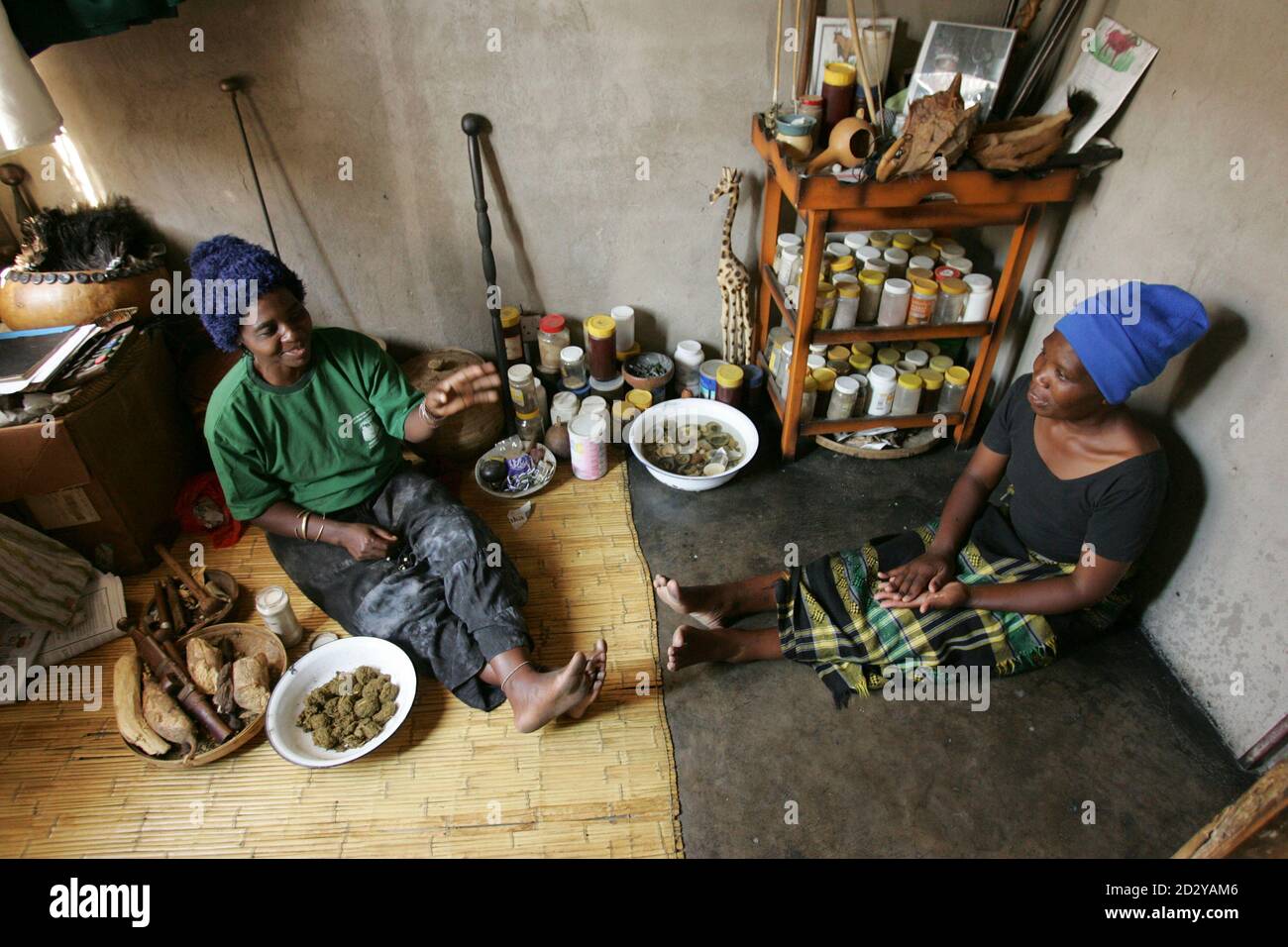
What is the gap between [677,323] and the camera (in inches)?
106

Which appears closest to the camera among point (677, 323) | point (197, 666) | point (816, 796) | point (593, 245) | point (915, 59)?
point (816, 796)

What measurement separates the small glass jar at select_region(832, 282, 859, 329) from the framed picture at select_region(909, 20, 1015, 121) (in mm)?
515

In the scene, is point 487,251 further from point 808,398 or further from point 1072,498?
point 1072,498

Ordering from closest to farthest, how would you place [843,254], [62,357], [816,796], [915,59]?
1. [816,796]
2. [62,357]
3. [915,59]
4. [843,254]

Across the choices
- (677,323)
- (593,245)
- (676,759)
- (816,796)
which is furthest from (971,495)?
(593,245)

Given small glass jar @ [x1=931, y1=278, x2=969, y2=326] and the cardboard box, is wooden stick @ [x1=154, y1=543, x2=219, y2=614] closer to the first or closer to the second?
the cardboard box

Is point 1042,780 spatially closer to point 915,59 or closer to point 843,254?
point 843,254

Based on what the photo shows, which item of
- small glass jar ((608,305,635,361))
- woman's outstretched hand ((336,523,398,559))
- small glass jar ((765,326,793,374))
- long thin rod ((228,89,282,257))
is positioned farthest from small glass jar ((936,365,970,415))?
long thin rod ((228,89,282,257))

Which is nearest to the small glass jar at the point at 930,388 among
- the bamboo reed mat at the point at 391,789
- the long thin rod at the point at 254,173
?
the bamboo reed mat at the point at 391,789

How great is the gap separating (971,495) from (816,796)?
86 centimetres

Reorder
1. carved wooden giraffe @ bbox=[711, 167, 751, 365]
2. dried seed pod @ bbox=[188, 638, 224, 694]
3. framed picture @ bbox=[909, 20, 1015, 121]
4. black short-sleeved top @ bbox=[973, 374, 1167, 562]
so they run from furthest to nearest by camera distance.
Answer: carved wooden giraffe @ bbox=[711, 167, 751, 365] < framed picture @ bbox=[909, 20, 1015, 121] < dried seed pod @ bbox=[188, 638, 224, 694] < black short-sleeved top @ bbox=[973, 374, 1167, 562]

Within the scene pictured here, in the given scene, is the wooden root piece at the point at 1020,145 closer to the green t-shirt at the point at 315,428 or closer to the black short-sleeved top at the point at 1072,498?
the black short-sleeved top at the point at 1072,498

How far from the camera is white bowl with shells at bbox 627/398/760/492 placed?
2363mm

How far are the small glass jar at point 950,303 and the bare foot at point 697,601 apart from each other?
1.10 metres
